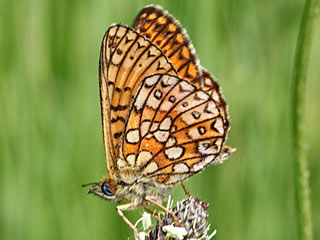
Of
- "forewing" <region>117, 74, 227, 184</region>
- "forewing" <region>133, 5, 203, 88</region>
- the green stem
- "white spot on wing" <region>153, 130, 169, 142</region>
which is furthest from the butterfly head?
the green stem

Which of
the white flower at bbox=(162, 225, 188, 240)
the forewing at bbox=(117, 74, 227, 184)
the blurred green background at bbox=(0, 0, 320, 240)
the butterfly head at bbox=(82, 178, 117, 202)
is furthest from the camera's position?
the blurred green background at bbox=(0, 0, 320, 240)

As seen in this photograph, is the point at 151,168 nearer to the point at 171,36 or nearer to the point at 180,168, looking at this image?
the point at 180,168

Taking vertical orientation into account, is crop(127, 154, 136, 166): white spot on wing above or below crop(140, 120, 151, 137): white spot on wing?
below

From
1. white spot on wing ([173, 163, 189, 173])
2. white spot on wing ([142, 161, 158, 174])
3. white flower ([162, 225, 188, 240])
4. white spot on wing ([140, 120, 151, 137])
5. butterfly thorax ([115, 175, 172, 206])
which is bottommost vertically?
white flower ([162, 225, 188, 240])

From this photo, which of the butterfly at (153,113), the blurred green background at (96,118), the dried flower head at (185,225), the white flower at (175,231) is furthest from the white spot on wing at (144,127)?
the blurred green background at (96,118)

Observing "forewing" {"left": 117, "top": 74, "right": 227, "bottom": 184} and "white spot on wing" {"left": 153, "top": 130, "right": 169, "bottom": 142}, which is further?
"white spot on wing" {"left": 153, "top": 130, "right": 169, "bottom": 142}

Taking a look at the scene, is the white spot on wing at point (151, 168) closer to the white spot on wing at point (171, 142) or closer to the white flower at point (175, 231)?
the white spot on wing at point (171, 142)

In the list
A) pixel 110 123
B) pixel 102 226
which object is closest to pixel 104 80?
pixel 110 123

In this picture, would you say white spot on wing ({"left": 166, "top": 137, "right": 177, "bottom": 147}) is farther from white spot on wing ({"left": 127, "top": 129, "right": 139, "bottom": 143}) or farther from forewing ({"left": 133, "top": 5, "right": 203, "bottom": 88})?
forewing ({"left": 133, "top": 5, "right": 203, "bottom": 88})

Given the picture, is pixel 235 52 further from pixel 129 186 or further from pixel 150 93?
pixel 129 186
